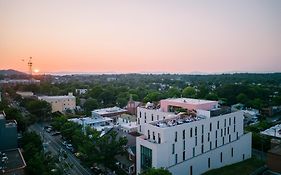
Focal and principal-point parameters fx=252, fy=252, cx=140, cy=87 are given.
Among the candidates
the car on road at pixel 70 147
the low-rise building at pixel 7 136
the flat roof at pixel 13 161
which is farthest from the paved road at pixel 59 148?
the low-rise building at pixel 7 136

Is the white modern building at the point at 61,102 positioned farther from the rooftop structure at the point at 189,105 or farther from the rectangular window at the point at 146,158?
the rectangular window at the point at 146,158

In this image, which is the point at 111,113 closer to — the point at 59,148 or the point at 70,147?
the point at 70,147

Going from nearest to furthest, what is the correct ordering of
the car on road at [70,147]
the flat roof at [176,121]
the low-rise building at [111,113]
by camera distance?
the flat roof at [176,121] → the car on road at [70,147] → the low-rise building at [111,113]

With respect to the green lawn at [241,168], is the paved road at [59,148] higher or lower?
higher

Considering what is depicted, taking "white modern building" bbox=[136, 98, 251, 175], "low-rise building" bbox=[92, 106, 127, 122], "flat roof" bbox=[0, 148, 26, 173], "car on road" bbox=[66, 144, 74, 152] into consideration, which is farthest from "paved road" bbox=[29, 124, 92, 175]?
"low-rise building" bbox=[92, 106, 127, 122]

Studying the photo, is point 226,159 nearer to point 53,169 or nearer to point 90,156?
point 90,156

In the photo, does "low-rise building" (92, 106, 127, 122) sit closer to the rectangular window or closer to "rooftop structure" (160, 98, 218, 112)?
→ "rooftop structure" (160, 98, 218, 112)

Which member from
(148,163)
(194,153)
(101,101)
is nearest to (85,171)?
(148,163)
